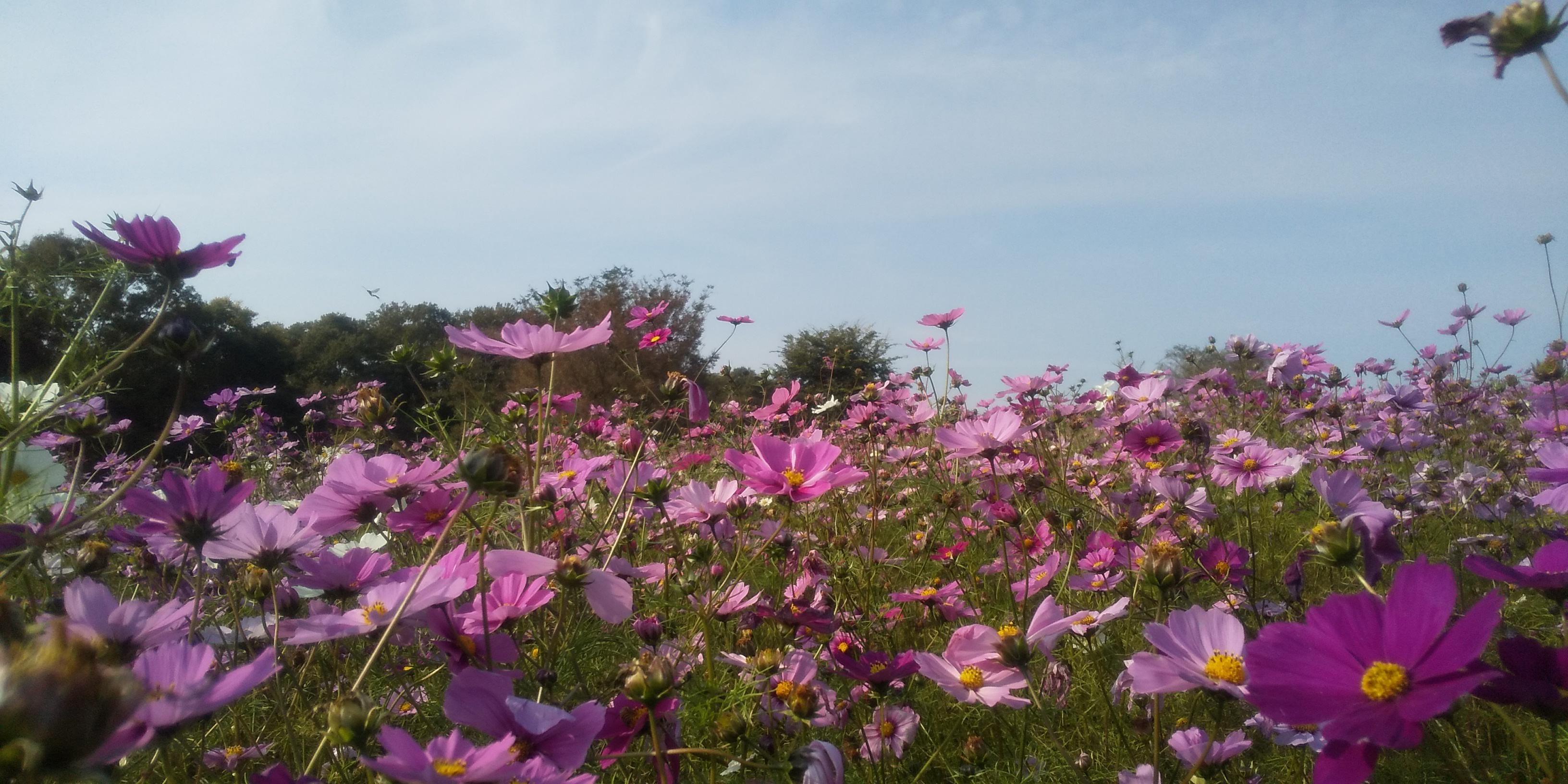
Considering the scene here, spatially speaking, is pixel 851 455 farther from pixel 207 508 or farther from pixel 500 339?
pixel 207 508

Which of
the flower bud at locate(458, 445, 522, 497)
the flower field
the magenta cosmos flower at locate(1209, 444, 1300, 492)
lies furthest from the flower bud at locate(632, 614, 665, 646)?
the magenta cosmos flower at locate(1209, 444, 1300, 492)

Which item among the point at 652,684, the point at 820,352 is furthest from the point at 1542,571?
the point at 820,352

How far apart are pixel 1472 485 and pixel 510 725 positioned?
2549 millimetres

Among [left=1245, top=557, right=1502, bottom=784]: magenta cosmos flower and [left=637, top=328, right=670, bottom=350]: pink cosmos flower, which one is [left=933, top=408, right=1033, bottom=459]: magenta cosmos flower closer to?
[left=637, top=328, right=670, bottom=350]: pink cosmos flower

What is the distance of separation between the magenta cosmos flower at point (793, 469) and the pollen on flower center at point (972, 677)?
0.24 m

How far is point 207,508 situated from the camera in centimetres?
78

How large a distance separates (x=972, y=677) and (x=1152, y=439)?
109cm

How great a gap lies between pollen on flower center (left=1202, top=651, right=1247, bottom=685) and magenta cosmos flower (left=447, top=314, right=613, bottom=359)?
2.21ft

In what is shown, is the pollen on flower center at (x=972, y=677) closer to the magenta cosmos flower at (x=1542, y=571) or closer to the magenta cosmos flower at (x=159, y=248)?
the magenta cosmos flower at (x=1542, y=571)

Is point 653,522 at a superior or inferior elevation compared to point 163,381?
superior

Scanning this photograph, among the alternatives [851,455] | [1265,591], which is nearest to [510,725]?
[1265,591]

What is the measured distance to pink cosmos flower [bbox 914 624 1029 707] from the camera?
2.66 ft

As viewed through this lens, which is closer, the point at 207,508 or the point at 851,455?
the point at 207,508

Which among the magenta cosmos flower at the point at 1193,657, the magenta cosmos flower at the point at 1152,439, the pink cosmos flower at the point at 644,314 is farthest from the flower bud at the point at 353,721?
the magenta cosmos flower at the point at 1152,439
